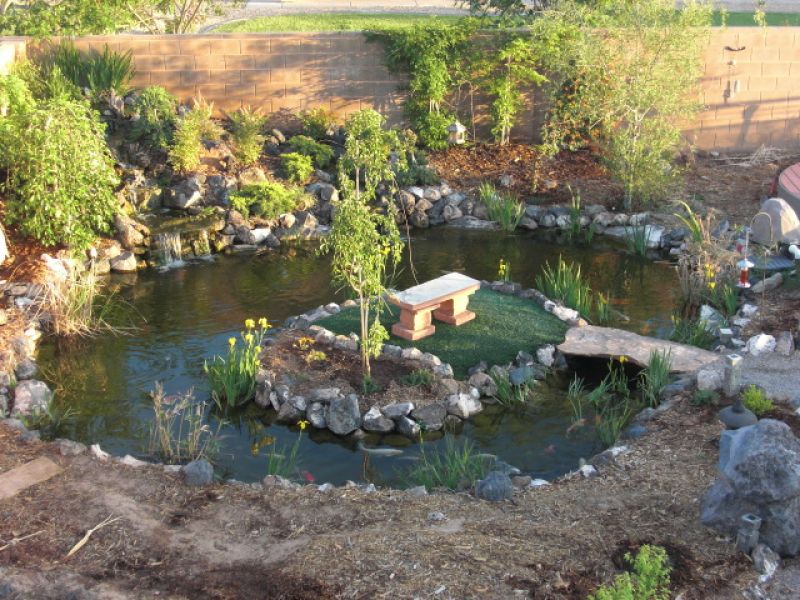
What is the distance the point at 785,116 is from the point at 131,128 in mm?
9723

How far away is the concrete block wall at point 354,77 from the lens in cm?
1500

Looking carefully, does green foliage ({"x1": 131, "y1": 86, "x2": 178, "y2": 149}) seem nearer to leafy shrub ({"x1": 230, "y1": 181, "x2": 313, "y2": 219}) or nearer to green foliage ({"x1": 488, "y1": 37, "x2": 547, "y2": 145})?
leafy shrub ({"x1": 230, "y1": 181, "x2": 313, "y2": 219})

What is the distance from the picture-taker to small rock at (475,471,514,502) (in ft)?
21.9

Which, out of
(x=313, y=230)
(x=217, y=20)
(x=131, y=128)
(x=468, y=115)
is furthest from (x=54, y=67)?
(x=217, y=20)

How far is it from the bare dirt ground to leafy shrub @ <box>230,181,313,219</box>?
20.2ft

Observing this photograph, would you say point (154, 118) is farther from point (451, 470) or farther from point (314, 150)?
point (451, 470)

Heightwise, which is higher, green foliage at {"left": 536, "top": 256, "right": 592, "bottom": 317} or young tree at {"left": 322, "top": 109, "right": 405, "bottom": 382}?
young tree at {"left": 322, "top": 109, "right": 405, "bottom": 382}

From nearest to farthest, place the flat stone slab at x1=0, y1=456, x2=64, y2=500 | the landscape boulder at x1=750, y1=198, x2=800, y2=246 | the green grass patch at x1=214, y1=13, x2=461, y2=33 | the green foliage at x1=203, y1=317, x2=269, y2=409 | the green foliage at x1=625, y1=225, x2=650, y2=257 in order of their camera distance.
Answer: the flat stone slab at x1=0, y1=456, x2=64, y2=500
the green foliage at x1=203, y1=317, x2=269, y2=409
the landscape boulder at x1=750, y1=198, x2=800, y2=246
the green foliage at x1=625, y1=225, x2=650, y2=257
the green grass patch at x1=214, y1=13, x2=461, y2=33

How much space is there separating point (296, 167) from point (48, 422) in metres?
6.36

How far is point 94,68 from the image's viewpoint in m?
14.3

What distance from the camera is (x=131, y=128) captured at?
14008 mm

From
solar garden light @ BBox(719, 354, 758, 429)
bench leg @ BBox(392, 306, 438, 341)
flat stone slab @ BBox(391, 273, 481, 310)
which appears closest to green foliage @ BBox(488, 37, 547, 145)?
flat stone slab @ BBox(391, 273, 481, 310)

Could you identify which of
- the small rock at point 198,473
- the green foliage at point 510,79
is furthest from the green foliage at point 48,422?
the green foliage at point 510,79

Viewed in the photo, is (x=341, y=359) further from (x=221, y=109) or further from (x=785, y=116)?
(x=785, y=116)
